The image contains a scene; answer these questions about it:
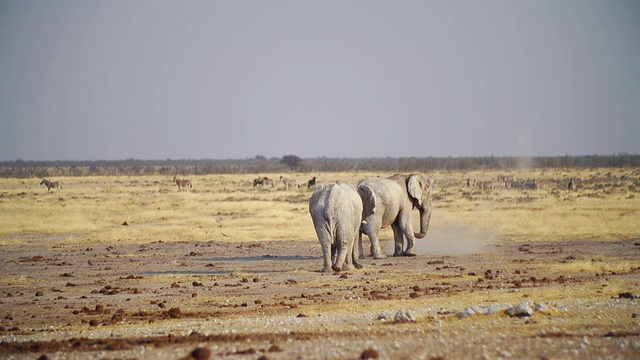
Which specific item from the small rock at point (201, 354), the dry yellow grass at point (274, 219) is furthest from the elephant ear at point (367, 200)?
the small rock at point (201, 354)

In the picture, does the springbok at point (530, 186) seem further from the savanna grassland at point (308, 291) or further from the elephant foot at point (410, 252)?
the elephant foot at point (410, 252)

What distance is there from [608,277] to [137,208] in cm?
3372

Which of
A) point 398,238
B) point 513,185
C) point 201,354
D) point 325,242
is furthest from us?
point 513,185

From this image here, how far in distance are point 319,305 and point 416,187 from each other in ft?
40.0

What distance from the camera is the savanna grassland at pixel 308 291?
12.5 m

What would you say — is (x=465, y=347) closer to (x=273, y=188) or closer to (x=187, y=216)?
(x=187, y=216)

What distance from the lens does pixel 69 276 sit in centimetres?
2309

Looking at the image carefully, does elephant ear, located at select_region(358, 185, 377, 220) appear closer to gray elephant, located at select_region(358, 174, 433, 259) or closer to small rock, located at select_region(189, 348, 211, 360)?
gray elephant, located at select_region(358, 174, 433, 259)

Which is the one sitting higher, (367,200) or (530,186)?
(367,200)

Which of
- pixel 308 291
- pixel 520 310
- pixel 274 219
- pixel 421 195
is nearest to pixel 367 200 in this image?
pixel 421 195

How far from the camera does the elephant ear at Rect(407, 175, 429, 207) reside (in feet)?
92.1

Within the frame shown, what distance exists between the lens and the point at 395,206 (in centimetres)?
2672

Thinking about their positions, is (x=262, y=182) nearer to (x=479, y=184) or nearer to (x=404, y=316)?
(x=479, y=184)

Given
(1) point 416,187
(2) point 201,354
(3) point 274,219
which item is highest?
(1) point 416,187
